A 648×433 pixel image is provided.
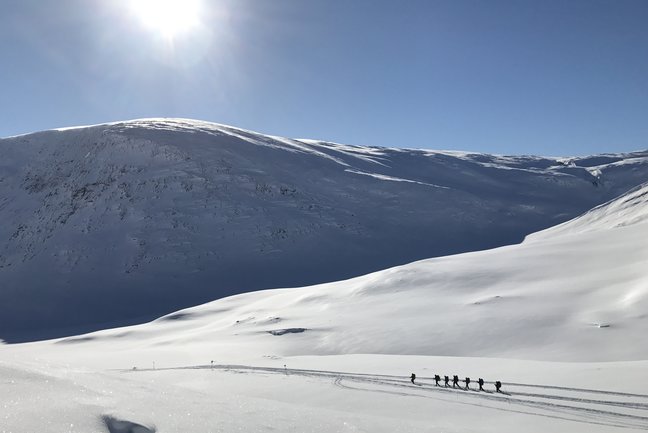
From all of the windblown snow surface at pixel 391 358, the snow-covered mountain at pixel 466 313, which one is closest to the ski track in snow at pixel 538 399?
the windblown snow surface at pixel 391 358

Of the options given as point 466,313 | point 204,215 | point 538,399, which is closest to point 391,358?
point 466,313

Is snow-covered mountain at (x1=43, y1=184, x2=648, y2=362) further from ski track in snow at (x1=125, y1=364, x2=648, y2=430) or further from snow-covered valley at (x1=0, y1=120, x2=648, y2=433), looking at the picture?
ski track in snow at (x1=125, y1=364, x2=648, y2=430)

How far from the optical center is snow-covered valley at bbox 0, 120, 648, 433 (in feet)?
32.1

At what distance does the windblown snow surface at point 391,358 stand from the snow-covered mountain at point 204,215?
21.2m

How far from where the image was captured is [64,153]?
108188 millimetres

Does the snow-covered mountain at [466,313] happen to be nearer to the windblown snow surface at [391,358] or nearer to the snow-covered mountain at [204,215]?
the windblown snow surface at [391,358]

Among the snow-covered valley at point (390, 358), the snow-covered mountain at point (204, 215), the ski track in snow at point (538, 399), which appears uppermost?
the snow-covered mountain at point (204, 215)

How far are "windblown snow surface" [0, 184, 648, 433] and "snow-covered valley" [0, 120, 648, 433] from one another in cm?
8

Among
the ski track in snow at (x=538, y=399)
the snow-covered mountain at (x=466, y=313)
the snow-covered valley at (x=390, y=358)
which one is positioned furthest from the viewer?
the snow-covered mountain at (x=466, y=313)

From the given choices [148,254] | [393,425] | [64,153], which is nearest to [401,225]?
[148,254]

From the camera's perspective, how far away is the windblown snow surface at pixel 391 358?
385 inches

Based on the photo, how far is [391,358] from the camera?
27516mm

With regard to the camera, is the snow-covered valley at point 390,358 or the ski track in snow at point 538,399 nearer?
the snow-covered valley at point 390,358

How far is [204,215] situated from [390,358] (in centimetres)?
6943
